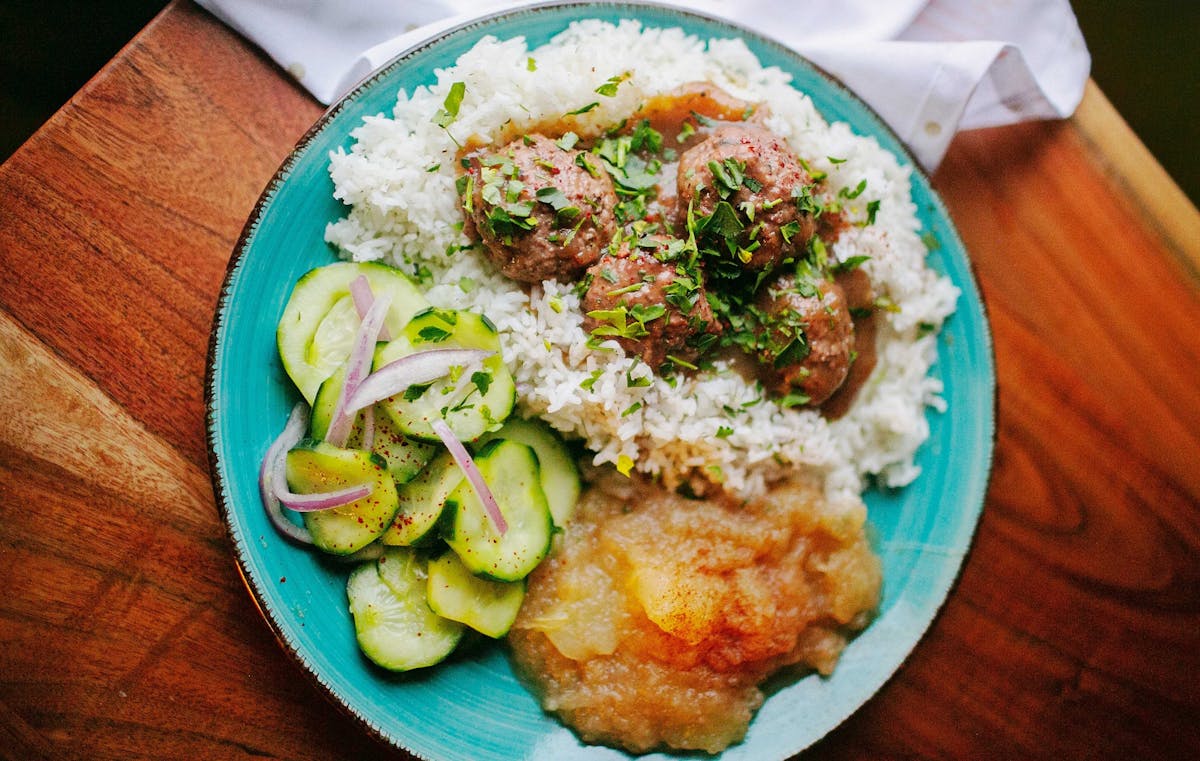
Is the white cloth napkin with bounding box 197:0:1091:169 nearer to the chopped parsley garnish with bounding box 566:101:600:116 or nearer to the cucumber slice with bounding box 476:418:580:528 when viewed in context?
the chopped parsley garnish with bounding box 566:101:600:116

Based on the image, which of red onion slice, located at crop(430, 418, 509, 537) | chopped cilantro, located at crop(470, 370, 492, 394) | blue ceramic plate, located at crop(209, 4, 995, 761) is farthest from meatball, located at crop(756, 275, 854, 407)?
red onion slice, located at crop(430, 418, 509, 537)

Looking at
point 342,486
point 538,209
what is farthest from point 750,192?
point 342,486

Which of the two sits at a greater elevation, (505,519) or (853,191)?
(853,191)

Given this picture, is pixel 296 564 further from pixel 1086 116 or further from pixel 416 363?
pixel 1086 116

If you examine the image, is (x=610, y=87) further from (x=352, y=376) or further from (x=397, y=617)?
(x=397, y=617)

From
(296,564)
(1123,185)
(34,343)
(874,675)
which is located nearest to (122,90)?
(34,343)

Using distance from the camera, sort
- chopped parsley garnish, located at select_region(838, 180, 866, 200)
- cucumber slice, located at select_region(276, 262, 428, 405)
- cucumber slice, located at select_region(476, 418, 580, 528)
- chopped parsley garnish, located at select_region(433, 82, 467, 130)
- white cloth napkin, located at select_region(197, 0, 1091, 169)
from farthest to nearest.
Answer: white cloth napkin, located at select_region(197, 0, 1091, 169) < chopped parsley garnish, located at select_region(838, 180, 866, 200) < cucumber slice, located at select_region(476, 418, 580, 528) < chopped parsley garnish, located at select_region(433, 82, 467, 130) < cucumber slice, located at select_region(276, 262, 428, 405)
